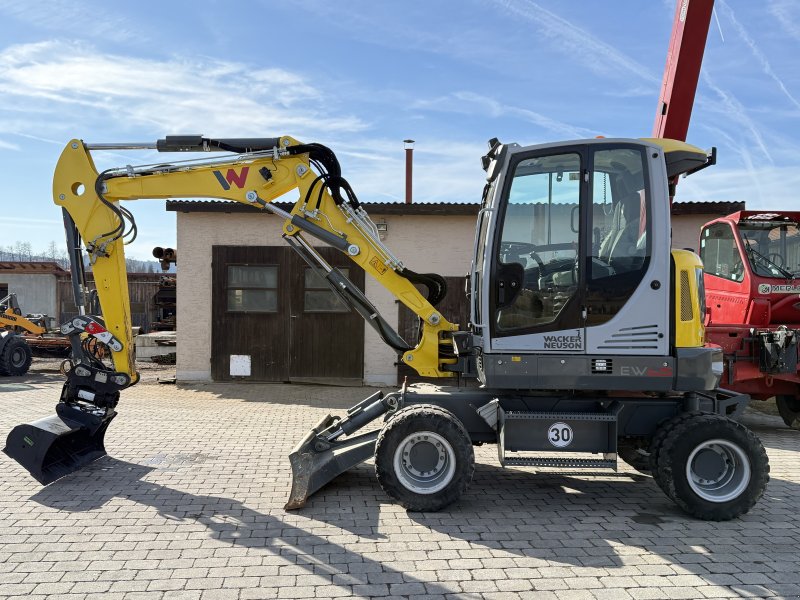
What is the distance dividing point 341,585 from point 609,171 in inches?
156

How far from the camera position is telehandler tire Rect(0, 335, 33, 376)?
1448cm

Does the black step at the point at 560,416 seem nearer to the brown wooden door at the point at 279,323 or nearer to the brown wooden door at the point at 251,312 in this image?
the brown wooden door at the point at 279,323

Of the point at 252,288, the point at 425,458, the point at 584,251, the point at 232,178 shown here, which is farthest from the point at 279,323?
the point at 584,251

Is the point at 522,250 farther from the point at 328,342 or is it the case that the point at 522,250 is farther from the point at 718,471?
the point at 328,342

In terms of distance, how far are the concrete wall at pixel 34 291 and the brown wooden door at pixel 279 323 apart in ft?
56.5

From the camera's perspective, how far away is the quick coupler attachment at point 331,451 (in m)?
5.41

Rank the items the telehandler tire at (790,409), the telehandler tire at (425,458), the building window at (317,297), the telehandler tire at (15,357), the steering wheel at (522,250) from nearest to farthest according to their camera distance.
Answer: the telehandler tire at (425,458) → the steering wheel at (522,250) → the telehandler tire at (790,409) → the building window at (317,297) → the telehandler tire at (15,357)

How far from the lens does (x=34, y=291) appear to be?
2562 centimetres

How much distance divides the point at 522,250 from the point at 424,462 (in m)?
2.07

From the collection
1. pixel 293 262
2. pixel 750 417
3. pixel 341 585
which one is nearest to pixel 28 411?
pixel 293 262

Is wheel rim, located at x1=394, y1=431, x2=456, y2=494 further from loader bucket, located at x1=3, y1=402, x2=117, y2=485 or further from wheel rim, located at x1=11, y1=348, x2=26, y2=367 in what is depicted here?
wheel rim, located at x1=11, y1=348, x2=26, y2=367

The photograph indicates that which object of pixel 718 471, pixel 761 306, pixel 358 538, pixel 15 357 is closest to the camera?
pixel 358 538

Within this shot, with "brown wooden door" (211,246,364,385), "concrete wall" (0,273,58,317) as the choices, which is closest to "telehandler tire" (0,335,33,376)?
"brown wooden door" (211,246,364,385)

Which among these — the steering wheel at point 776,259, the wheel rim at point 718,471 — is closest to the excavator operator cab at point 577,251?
the wheel rim at point 718,471
